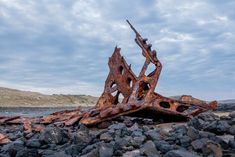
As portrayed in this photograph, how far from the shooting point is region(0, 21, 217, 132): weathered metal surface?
9.10m

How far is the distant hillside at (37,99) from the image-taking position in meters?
49.9

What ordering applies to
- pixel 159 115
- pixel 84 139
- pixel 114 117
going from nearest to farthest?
pixel 84 139, pixel 114 117, pixel 159 115

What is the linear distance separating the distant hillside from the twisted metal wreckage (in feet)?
124

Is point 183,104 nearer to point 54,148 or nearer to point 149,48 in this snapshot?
point 149,48

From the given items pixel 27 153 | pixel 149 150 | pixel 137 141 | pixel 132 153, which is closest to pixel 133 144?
pixel 137 141

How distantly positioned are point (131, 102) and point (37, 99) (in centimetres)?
4687

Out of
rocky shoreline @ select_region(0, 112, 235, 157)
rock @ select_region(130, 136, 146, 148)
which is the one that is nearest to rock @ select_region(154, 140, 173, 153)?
rocky shoreline @ select_region(0, 112, 235, 157)

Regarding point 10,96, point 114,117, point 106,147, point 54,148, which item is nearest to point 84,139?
point 54,148

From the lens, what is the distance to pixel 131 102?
30.9ft

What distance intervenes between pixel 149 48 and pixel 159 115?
1616 mm

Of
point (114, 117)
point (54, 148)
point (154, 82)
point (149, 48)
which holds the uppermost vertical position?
point (149, 48)

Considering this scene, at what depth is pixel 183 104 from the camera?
32.7 ft

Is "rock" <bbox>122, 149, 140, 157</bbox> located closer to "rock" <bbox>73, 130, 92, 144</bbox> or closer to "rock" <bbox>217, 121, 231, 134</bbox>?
"rock" <bbox>73, 130, 92, 144</bbox>

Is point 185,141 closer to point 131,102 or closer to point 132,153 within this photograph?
point 132,153
